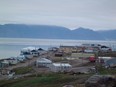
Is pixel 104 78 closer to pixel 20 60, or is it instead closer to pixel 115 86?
pixel 115 86

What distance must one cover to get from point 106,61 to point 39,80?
18.8 m

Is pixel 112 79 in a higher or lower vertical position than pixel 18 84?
higher

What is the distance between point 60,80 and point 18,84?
11.6ft

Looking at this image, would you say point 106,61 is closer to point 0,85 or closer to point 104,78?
point 0,85

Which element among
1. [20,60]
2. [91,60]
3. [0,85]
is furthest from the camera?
[20,60]

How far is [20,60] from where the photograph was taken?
59.8 meters

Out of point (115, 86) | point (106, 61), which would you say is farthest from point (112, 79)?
point (106, 61)

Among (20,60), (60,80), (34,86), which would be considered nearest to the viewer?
(34,86)

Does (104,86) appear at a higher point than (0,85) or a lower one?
higher

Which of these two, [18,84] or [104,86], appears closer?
[104,86]

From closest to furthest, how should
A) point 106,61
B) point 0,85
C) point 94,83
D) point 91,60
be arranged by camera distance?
point 94,83 < point 0,85 < point 106,61 < point 91,60

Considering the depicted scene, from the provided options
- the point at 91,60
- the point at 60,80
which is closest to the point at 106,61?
the point at 91,60

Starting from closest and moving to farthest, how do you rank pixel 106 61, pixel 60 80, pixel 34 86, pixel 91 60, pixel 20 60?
pixel 34 86, pixel 60 80, pixel 106 61, pixel 91 60, pixel 20 60

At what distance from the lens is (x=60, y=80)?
1025 inches
